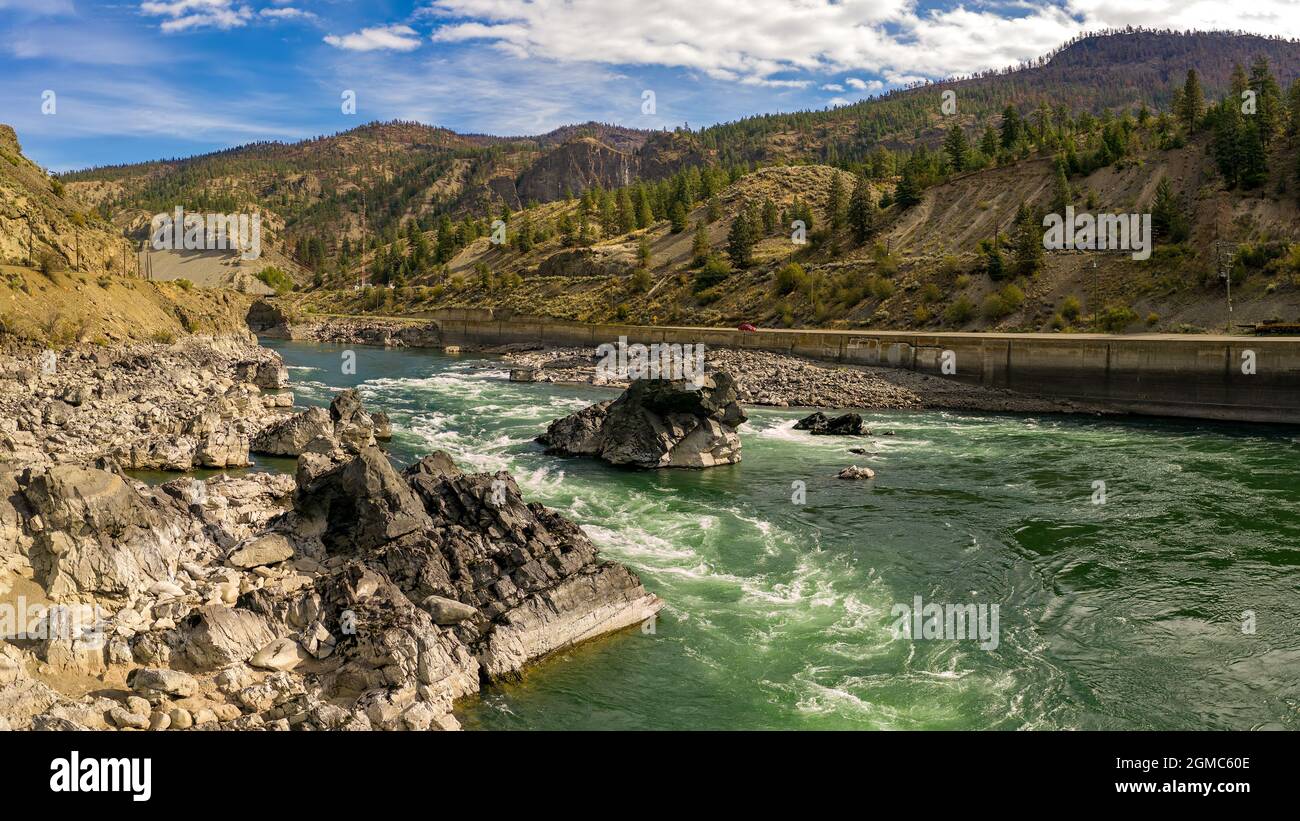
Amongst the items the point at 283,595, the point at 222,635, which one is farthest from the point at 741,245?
the point at 222,635

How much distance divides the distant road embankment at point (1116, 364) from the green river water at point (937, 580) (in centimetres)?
340

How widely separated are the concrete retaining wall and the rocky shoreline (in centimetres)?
3887

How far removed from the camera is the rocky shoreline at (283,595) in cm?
1264

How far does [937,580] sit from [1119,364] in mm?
32825

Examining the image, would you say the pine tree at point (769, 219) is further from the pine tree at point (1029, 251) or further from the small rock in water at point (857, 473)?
the small rock in water at point (857, 473)

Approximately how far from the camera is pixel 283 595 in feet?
51.8

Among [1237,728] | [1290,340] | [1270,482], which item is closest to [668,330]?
[1290,340]

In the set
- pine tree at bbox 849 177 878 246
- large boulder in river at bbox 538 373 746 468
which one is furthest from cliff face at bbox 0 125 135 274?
pine tree at bbox 849 177 878 246

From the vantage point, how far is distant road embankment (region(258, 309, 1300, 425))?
4262 cm

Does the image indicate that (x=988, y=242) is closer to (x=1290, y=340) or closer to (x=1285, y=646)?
(x=1290, y=340)

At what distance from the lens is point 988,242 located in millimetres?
76438

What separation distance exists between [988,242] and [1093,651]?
2612 inches

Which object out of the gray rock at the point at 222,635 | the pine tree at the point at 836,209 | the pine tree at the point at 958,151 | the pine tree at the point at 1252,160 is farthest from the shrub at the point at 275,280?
the gray rock at the point at 222,635

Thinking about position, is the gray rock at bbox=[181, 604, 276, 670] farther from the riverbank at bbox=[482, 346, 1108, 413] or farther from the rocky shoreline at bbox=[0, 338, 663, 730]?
the riverbank at bbox=[482, 346, 1108, 413]
